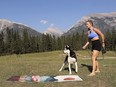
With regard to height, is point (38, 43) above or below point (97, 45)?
above

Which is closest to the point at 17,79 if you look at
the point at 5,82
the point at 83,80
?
the point at 5,82

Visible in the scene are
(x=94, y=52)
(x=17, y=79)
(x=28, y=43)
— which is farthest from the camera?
(x=28, y=43)

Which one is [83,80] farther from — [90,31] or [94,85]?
[90,31]

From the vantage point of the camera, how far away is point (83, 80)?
1538 centimetres

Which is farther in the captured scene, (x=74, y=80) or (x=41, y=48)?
(x=41, y=48)

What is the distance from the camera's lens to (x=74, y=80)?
50.4 ft

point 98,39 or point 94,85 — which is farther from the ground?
point 98,39

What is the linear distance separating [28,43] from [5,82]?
152034 mm

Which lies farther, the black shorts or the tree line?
the tree line

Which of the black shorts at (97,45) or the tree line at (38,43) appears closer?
the black shorts at (97,45)

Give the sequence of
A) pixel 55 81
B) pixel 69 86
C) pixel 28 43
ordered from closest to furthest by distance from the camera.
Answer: pixel 69 86 < pixel 55 81 < pixel 28 43

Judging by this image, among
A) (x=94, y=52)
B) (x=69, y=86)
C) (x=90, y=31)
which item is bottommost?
(x=69, y=86)

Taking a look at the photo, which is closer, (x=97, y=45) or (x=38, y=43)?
(x=97, y=45)

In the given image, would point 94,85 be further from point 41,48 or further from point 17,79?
point 41,48
